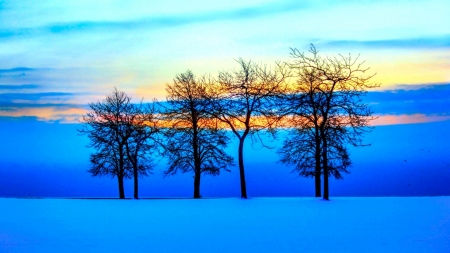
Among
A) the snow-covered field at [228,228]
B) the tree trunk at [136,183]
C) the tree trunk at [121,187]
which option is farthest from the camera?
the tree trunk at [121,187]

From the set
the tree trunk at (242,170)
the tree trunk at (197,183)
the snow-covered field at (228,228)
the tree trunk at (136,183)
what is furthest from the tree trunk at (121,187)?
the snow-covered field at (228,228)

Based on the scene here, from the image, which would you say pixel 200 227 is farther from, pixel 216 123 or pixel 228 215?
pixel 216 123

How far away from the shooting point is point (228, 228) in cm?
1570

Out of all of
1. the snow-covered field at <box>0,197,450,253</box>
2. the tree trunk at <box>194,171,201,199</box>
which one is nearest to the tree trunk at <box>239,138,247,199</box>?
the tree trunk at <box>194,171,201,199</box>

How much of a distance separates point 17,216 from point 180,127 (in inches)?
626

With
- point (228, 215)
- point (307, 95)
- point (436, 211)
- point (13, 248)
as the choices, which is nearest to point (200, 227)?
point (228, 215)

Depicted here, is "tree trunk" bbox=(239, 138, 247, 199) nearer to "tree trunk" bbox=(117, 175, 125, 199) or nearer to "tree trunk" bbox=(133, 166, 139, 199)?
"tree trunk" bbox=(133, 166, 139, 199)

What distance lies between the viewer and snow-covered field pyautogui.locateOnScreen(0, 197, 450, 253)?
40.9 feet

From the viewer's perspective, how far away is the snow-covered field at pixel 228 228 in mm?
12453

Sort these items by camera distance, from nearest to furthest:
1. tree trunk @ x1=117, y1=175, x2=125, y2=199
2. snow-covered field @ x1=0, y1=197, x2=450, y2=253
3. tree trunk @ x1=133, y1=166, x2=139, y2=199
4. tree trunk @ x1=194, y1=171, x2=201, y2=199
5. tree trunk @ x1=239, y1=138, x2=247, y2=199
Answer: snow-covered field @ x1=0, y1=197, x2=450, y2=253
tree trunk @ x1=239, y1=138, x2=247, y2=199
tree trunk @ x1=194, y1=171, x2=201, y2=199
tree trunk @ x1=133, y1=166, x2=139, y2=199
tree trunk @ x1=117, y1=175, x2=125, y2=199

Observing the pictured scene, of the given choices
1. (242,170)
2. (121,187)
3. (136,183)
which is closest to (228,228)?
(242,170)

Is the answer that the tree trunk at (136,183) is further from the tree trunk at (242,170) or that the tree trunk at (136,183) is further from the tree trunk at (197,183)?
the tree trunk at (242,170)

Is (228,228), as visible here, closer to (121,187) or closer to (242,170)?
(242,170)

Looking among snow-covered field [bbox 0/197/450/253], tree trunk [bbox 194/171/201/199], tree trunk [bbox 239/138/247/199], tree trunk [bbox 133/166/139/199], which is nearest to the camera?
snow-covered field [bbox 0/197/450/253]
